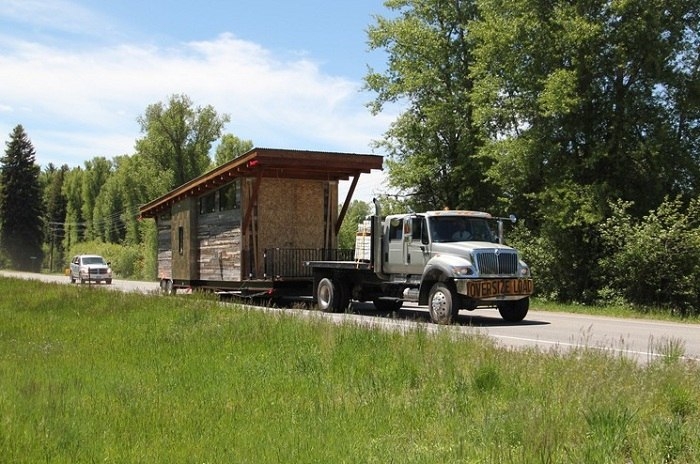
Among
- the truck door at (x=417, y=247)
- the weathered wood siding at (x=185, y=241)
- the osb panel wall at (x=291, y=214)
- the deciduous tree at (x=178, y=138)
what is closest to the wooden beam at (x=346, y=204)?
the osb panel wall at (x=291, y=214)

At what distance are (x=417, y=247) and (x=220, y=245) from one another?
28.9 ft

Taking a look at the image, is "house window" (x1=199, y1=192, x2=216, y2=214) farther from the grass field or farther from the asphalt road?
the grass field

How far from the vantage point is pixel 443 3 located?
38.0 metres

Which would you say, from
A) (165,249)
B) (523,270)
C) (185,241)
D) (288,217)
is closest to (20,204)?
(165,249)

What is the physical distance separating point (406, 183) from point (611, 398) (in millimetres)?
30897

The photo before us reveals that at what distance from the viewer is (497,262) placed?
55.5ft

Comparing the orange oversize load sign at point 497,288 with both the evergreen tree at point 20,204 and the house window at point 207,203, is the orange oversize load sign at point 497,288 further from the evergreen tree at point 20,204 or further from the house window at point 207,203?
the evergreen tree at point 20,204

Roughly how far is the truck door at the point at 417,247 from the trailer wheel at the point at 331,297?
8.69 feet

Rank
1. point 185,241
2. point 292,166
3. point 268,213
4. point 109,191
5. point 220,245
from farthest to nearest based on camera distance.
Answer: point 109,191 < point 185,241 < point 220,245 < point 268,213 < point 292,166

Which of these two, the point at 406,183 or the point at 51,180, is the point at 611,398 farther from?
the point at 51,180

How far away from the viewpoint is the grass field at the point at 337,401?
5.82m

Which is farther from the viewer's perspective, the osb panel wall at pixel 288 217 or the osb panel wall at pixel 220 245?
the osb panel wall at pixel 220 245

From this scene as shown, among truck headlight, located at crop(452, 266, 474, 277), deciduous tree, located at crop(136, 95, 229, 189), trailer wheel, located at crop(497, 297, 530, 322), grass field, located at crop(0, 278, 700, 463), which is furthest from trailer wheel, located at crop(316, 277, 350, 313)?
deciduous tree, located at crop(136, 95, 229, 189)

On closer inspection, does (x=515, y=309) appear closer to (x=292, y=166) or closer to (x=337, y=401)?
(x=292, y=166)
